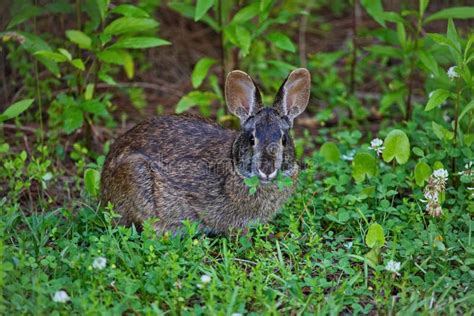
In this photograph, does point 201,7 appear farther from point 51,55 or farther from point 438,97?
point 438,97

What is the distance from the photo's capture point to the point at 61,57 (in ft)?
19.1

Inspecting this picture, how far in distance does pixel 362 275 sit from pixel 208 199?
3.94 ft

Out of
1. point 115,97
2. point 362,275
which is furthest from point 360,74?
point 362,275

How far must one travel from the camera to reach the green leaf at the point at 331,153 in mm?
6156

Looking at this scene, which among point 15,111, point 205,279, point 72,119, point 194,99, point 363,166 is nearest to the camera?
point 205,279

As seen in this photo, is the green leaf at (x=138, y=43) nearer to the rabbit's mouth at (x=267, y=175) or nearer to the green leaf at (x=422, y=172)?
the rabbit's mouth at (x=267, y=175)

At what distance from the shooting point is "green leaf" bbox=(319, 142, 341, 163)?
20.2 ft

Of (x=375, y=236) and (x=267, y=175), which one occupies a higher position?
(x=267, y=175)

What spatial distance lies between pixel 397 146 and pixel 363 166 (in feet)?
0.97

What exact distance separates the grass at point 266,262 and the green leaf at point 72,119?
0.62 meters

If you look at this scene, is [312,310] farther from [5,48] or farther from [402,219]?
[5,48]

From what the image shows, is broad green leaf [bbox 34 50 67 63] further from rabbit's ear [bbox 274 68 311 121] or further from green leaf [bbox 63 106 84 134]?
rabbit's ear [bbox 274 68 311 121]

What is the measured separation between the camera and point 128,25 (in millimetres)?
5984

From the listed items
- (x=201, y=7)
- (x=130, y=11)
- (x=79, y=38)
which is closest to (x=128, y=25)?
(x=130, y=11)
